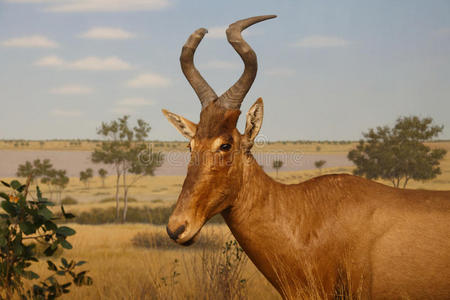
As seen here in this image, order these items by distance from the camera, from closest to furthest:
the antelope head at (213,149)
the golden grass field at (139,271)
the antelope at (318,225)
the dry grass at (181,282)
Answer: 1. the antelope head at (213,149)
2. the antelope at (318,225)
3. the dry grass at (181,282)
4. the golden grass field at (139,271)

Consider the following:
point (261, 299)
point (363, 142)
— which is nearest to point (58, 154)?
point (363, 142)

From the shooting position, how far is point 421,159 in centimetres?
4025

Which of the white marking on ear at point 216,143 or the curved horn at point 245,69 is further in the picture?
the curved horn at point 245,69

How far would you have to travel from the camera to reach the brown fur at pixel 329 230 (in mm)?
5844

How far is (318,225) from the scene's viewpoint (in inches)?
242

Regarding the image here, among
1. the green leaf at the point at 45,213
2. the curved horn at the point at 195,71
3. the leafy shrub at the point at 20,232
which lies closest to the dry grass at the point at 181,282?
the leafy shrub at the point at 20,232

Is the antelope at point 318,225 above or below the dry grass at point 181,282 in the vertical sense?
above

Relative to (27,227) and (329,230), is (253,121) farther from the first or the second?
(27,227)

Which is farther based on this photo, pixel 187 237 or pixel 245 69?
pixel 245 69

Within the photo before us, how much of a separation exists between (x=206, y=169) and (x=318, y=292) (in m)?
2.16

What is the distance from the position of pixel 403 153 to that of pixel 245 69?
121ft

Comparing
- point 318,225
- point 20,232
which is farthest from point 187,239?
point 20,232

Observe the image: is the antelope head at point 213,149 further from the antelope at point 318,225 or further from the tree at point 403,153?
the tree at point 403,153

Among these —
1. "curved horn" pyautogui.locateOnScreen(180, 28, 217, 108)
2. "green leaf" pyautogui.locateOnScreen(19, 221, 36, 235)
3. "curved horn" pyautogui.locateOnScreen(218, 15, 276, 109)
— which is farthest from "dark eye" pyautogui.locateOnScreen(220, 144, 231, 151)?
"green leaf" pyautogui.locateOnScreen(19, 221, 36, 235)
